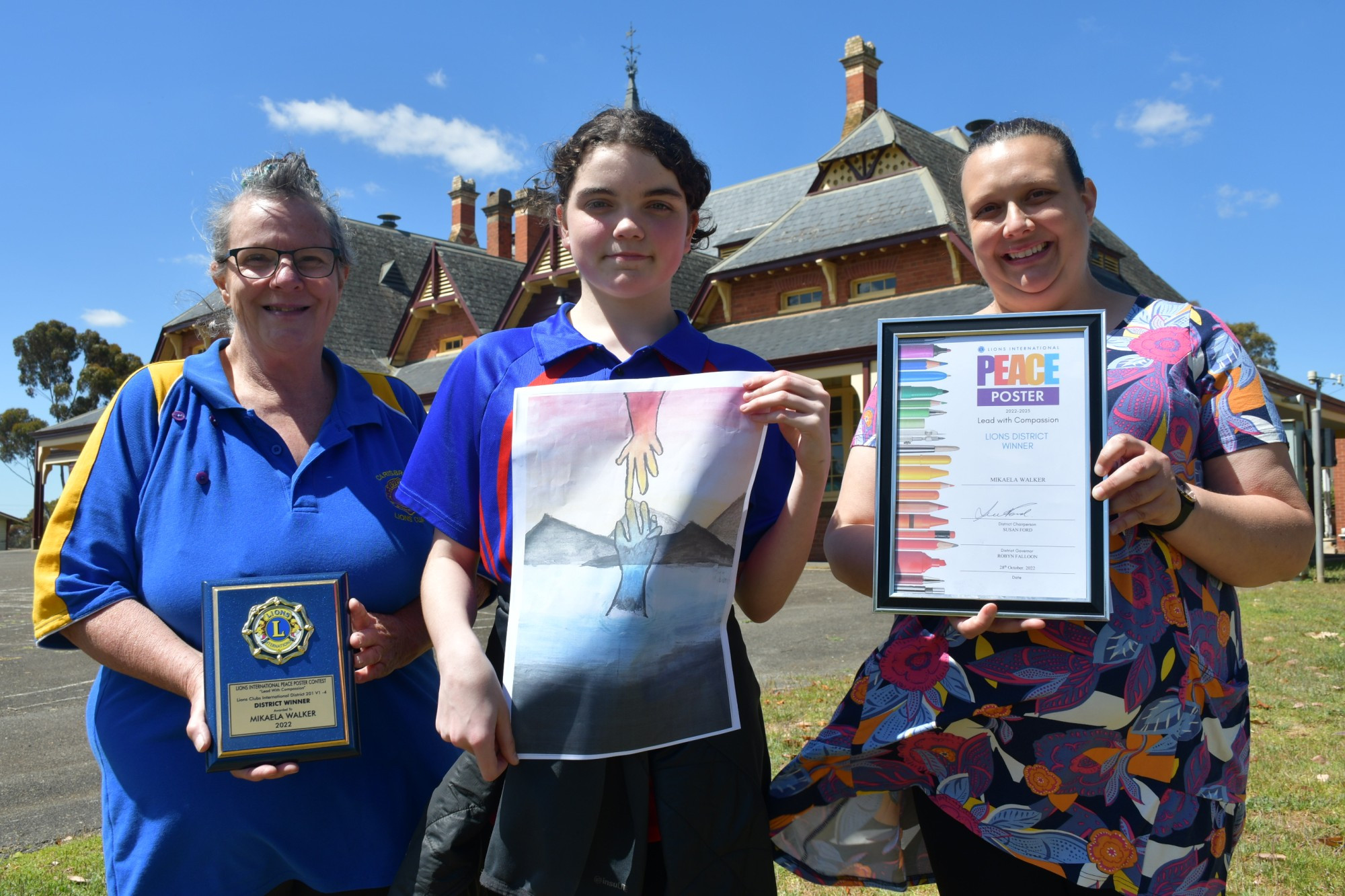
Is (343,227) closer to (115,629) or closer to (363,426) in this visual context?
(363,426)

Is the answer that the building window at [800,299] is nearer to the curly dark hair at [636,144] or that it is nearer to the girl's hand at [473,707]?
the curly dark hair at [636,144]

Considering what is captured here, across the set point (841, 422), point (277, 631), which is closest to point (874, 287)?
point (841, 422)

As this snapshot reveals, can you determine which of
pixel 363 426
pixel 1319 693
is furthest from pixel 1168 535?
pixel 1319 693

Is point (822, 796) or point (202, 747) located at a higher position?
point (202, 747)

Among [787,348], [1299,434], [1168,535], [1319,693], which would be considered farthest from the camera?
[1299,434]

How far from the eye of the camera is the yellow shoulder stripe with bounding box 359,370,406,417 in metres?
2.59

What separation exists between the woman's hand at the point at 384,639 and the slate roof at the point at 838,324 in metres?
14.3

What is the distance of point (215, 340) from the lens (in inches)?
102

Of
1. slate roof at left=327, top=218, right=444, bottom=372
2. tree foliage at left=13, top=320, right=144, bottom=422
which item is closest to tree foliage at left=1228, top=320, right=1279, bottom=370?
slate roof at left=327, top=218, right=444, bottom=372

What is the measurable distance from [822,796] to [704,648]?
1.79 ft

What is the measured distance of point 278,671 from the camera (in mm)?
1974

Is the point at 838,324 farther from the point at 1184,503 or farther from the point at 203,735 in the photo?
the point at 203,735

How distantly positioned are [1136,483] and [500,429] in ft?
3.88
